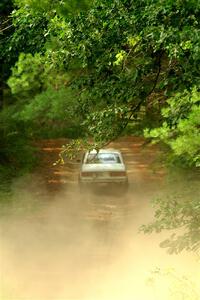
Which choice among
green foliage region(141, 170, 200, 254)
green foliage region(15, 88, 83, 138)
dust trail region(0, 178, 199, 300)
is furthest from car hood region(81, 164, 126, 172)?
green foliage region(141, 170, 200, 254)

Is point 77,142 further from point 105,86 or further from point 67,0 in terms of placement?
point 67,0

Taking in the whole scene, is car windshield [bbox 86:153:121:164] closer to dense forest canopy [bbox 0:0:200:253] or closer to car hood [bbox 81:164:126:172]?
car hood [bbox 81:164:126:172]

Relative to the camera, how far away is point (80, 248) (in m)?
17.4

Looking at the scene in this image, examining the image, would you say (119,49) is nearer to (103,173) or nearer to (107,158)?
(103,173)

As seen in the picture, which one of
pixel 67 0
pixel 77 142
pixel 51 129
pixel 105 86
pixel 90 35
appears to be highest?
pixel 67 0

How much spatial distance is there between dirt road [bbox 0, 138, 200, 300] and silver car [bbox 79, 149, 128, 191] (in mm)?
619

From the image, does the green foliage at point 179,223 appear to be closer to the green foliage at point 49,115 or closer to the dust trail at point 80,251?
the dust trail at point 80,251

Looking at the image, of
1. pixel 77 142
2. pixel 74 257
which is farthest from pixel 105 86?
pixel 74 257

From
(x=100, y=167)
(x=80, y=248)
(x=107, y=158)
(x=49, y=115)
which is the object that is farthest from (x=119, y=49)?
(x=49, y=115)

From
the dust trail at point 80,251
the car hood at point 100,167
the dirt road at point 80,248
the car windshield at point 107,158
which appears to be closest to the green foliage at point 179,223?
the dirt road at point 80,248

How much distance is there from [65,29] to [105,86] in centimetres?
111

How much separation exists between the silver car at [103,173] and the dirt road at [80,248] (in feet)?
2.03

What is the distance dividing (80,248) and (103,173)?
16.7 ft

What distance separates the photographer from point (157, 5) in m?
7.96
